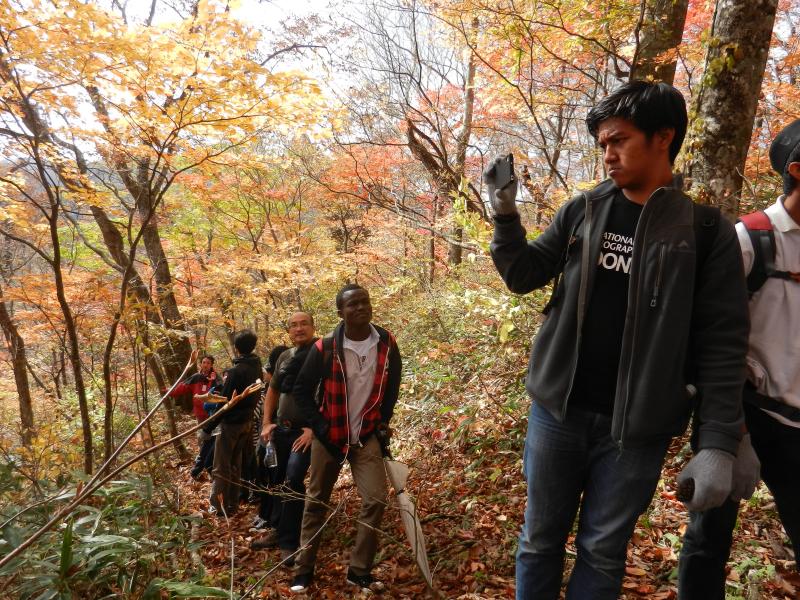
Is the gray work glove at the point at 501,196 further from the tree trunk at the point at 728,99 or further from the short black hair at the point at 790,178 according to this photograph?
the tree trunk at the point at 728,99

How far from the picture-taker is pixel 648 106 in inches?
58.9

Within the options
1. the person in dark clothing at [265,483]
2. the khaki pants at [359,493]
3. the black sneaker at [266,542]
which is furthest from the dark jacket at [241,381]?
the khaki pants at [359,493]

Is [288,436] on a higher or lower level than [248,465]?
higher

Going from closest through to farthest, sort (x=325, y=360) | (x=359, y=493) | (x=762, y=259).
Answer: (x=762, y=259) → (x=359, y=493) → (x=325, y=360)

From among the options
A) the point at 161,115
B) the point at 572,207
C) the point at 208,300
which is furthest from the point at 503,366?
the point at 208,300

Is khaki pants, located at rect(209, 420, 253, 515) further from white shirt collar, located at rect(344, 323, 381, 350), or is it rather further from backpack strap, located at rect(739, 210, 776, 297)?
backpack strap, located at rect(739, 210, 776, 297)

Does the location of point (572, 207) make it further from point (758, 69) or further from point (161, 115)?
point (161, 115)

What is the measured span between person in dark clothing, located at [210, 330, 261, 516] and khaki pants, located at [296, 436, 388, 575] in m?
1.76

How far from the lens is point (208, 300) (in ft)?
42.8

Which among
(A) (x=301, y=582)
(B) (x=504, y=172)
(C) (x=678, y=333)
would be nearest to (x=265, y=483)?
A: (A) (x=301, y=582)

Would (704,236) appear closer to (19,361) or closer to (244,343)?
(244,343)

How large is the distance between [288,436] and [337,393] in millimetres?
1276

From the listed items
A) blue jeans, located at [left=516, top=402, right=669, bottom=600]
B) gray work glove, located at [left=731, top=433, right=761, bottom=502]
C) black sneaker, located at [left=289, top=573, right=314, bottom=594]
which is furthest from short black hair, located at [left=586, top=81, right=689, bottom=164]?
black sneaker, located at [left=289, top=573, right=314, bottom=594]

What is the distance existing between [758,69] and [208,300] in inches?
506
